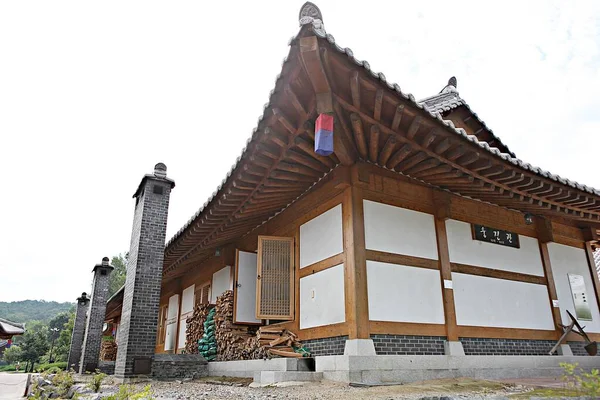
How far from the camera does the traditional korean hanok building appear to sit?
5.44 metres

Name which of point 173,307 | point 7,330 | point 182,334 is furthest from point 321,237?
point 7,330

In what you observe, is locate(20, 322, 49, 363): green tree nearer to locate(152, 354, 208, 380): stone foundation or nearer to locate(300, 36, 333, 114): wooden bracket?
locate(152, 354, 208, 380): stone foundation

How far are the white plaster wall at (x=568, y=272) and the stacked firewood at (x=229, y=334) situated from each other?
20.7 ft

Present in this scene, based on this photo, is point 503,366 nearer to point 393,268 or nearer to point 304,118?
point 393,268

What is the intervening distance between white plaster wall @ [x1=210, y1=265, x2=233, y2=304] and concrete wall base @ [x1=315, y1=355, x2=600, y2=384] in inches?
202

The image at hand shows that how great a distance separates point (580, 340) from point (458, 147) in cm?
544

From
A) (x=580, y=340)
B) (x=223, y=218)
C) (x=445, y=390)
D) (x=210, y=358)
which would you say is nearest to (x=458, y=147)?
(x=445, y=390)

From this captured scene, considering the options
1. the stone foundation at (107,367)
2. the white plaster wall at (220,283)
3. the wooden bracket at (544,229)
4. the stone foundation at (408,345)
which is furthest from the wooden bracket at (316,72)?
the stone foundation at (107,367)

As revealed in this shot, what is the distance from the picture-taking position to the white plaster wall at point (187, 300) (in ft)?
45.2

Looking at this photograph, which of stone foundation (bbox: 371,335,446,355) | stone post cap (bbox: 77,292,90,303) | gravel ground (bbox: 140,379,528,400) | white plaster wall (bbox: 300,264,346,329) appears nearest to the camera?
gravel ground (bbox: 140,379,528,400)

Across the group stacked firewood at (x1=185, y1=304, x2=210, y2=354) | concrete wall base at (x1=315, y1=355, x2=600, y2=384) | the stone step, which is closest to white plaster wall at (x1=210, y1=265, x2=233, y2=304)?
stacked firewood at (x1=185, y1=304, x2=210, y2=354)

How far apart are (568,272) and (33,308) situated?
12118 centimetres

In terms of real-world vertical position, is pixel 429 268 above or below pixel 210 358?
above

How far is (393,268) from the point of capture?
6.59 meters
